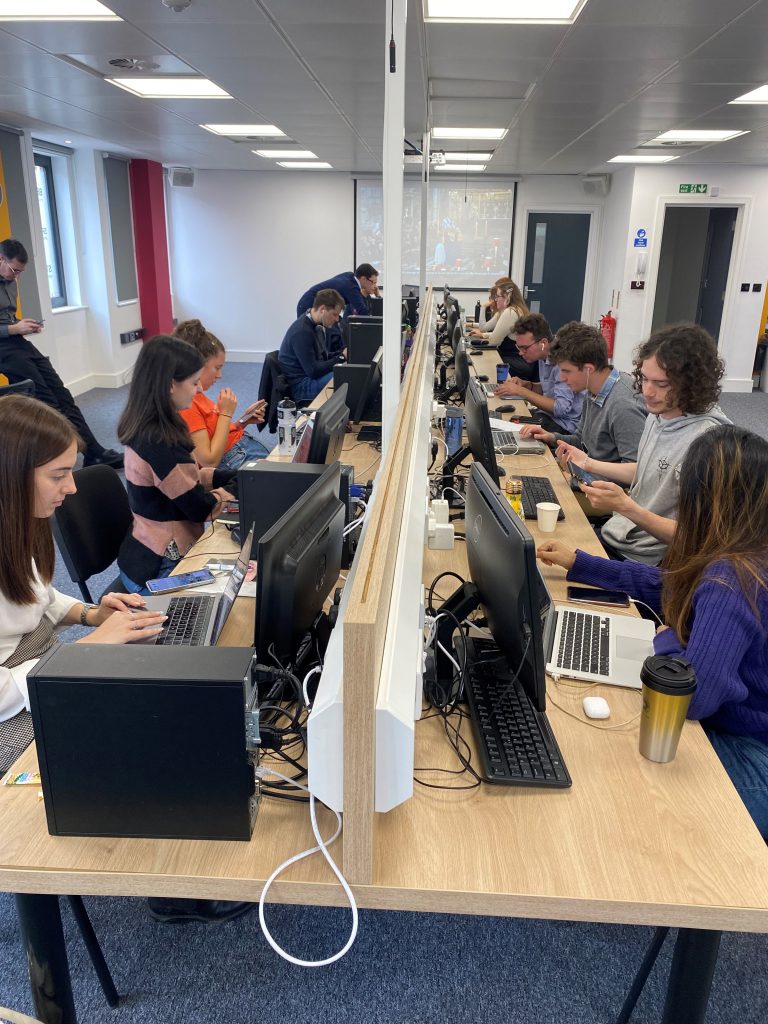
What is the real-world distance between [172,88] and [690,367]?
378 cm

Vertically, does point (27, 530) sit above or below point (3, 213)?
below

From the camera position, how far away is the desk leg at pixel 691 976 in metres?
1.22

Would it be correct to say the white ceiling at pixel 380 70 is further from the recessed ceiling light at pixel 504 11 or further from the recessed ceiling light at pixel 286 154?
the recessed ceiling light at pixel 286 154

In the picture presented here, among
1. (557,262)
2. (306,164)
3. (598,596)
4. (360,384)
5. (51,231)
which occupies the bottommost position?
(598,596)

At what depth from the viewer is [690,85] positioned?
434 centimetres

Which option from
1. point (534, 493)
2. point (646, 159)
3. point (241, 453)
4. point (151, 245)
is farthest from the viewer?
point (151, 245)

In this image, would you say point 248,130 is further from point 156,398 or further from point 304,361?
point 156,398

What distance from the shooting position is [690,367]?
2508 mm

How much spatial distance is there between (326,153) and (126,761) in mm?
7762

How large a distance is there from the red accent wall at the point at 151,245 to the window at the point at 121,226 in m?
0.10

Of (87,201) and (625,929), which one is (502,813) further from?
(87,201)

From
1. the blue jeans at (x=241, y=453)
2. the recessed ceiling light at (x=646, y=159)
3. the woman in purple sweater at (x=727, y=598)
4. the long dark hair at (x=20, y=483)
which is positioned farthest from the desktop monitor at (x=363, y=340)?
the recessed ceiling light at (x=646, y=159)

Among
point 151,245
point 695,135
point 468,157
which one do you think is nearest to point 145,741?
point 695,135

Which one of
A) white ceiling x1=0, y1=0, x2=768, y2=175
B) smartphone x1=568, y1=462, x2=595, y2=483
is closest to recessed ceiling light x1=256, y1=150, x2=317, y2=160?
white ceiling x1=0, y1=0, x2=768, y2=175
